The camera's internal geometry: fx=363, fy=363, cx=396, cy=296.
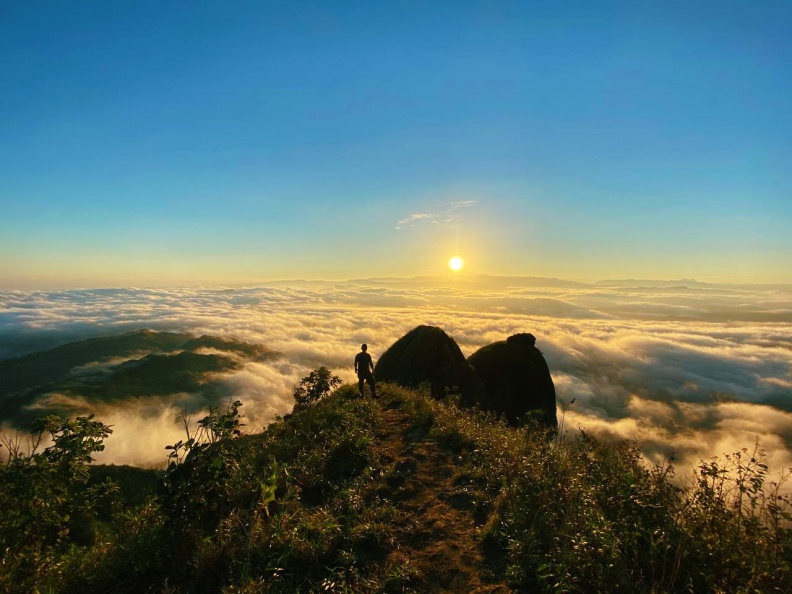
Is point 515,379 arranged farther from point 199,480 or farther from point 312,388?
point 199,480

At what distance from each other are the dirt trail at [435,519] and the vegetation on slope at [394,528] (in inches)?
1.2

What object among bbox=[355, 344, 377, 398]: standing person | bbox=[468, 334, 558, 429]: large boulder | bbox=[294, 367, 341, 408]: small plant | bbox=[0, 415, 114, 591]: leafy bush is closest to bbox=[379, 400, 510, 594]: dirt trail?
bbox=[0, 415, 114, 591]: leafy bush

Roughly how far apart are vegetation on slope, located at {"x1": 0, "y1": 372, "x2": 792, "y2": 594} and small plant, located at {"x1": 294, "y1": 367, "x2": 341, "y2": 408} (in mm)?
6528

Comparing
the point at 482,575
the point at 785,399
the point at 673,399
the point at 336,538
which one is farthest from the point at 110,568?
the point at 785,399

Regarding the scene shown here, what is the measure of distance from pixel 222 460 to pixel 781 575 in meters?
6.64

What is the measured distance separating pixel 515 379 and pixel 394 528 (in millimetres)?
28095

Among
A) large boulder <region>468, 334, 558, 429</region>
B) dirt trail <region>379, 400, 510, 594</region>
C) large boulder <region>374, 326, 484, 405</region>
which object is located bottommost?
large boulder <region>468, 334, 558, 429</region>

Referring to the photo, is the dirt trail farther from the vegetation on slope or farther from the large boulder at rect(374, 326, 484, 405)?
the large boulder at rect(374, 326, 484, 405)

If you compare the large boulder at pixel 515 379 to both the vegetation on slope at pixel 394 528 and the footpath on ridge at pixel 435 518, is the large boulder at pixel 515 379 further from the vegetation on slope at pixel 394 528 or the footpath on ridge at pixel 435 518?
the vegetation on slope at pixel 394 528

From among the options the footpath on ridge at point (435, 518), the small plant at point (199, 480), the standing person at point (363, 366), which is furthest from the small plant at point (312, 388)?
the small plant at point (199, 480)

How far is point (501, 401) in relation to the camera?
30.5 metres

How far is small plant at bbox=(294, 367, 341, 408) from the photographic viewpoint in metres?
14.2

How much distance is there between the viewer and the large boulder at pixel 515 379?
30688 millimetres

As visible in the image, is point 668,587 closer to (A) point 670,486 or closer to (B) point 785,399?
(A) point 670,486
